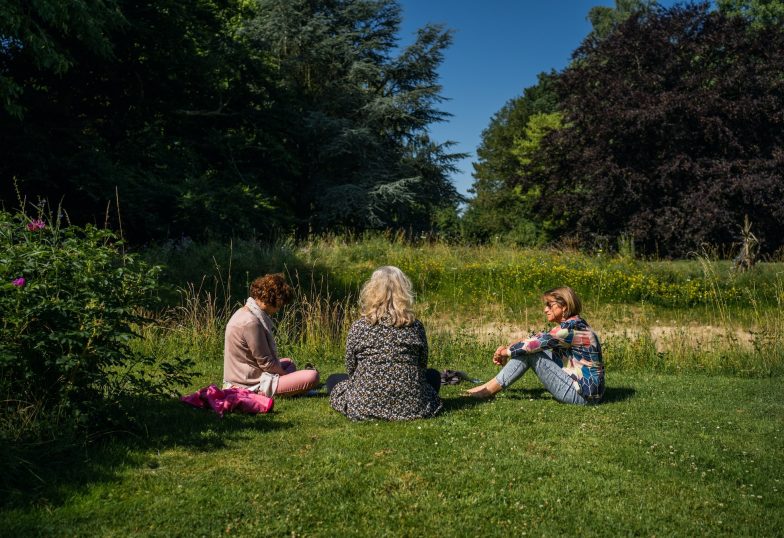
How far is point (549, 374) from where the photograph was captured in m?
5.93

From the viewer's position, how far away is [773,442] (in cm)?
486

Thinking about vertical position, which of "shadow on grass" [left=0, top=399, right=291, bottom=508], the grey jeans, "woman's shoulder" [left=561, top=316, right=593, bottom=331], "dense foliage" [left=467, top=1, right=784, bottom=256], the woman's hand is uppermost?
"dense foliage" [left=467, top=1, right=784, bottom=256]

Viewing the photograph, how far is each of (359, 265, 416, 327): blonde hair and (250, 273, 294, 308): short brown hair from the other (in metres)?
1.01

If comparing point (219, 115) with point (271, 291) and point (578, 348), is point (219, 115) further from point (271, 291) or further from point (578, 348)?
point (578, 348)

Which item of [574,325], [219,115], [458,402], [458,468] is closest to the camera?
[458,468]

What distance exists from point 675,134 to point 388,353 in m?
18.7

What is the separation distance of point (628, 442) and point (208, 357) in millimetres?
5484

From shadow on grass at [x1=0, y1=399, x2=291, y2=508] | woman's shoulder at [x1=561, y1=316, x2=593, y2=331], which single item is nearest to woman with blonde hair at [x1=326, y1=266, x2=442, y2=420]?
shadow on grass at [x1=0, y1=399, x2=291, y2=508]

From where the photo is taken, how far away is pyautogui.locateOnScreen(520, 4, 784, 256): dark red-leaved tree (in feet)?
66.2

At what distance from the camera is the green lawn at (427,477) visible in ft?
11.0

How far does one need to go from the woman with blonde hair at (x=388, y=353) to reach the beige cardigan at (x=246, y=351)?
39.3 inches

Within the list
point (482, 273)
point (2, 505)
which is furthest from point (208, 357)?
point (482, 273)

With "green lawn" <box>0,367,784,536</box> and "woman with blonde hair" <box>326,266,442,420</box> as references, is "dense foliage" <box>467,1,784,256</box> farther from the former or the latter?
"woman with blonde hair" <box>326,266,442,420</box>

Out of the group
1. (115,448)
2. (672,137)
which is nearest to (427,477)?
(115,448)
